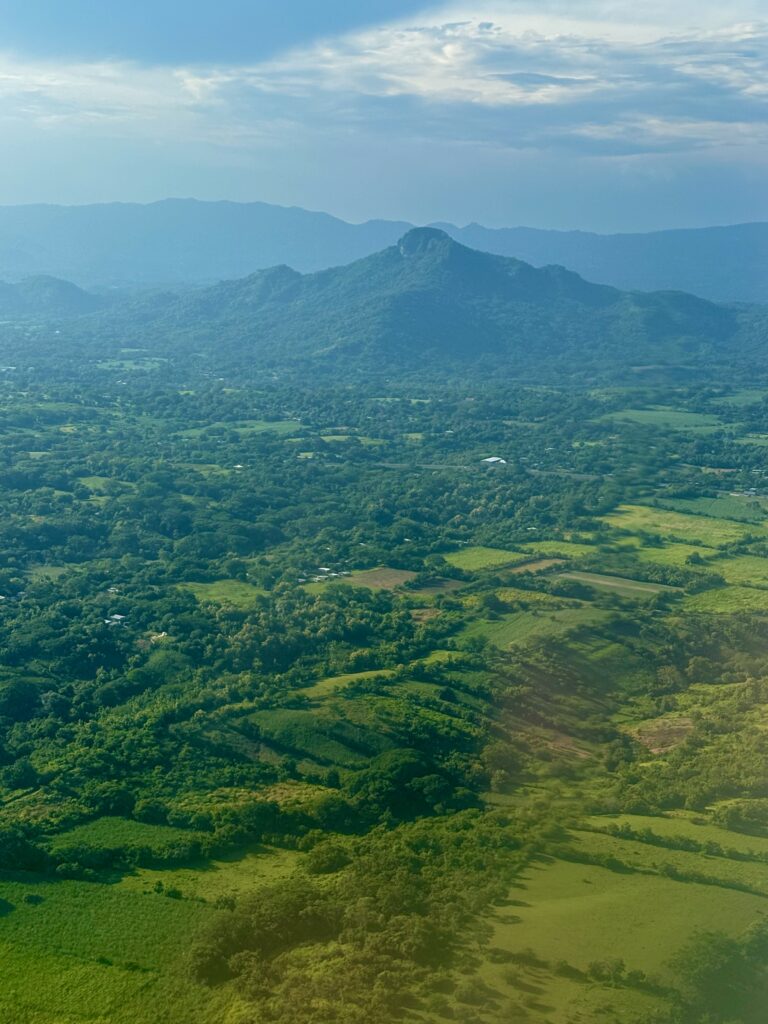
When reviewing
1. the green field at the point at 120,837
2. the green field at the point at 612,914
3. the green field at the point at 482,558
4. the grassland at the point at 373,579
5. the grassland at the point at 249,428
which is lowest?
the green field at the point at 612,914

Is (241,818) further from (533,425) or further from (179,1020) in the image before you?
(533,425)

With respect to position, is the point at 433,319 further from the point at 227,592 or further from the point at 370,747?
the point at 370,747

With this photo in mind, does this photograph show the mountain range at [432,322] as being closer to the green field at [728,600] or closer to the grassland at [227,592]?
the grassland at [227,592]

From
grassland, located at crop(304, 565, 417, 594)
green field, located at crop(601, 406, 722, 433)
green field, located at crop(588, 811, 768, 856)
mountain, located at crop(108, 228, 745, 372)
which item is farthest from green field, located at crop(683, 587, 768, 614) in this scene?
mountain, located at crop(108, 228, 745, 372)

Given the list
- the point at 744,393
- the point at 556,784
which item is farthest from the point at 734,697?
the point at 744,393

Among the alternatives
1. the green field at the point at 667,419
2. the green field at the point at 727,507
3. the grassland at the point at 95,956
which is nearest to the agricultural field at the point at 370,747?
the grassland at the point at 95,956

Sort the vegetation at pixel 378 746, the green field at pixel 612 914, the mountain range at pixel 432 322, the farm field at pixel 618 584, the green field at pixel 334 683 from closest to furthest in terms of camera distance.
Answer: the vegetation at pixel 378 746 → the green field at pixel 612 914 → the green field at pixel 334 683 → the farm field at pixel 618 584 → the mountain range at pixel 432 322

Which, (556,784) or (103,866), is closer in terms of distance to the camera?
(103,866)

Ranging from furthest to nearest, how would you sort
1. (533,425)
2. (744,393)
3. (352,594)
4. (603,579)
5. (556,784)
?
1. (744,393)
2. (533,425)
3. (603,579)
4. (352,594)
5. (556,784)
